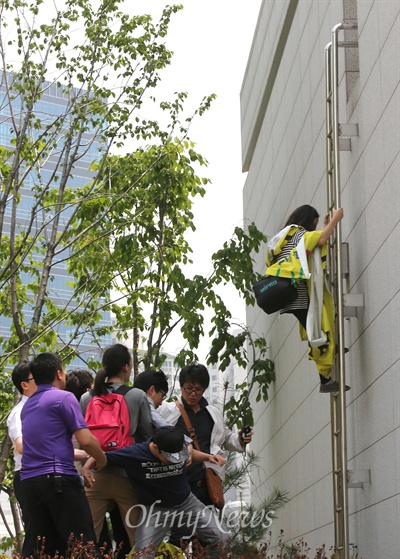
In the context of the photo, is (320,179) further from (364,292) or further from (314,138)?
(364,292)

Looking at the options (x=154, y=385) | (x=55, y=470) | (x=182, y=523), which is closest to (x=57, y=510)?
(x=55, y=470)

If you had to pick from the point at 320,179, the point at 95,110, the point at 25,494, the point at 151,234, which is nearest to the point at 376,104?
the point at 320,179

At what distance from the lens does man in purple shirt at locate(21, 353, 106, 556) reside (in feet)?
20.0

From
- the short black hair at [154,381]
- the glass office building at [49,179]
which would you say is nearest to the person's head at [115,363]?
the short black hair at [154,381]

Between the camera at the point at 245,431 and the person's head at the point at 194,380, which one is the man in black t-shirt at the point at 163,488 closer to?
the person's head at the point at 194,380

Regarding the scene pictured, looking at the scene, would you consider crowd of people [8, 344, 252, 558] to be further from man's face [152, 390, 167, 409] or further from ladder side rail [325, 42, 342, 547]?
ladder side rail [325, 42, 342, 547]

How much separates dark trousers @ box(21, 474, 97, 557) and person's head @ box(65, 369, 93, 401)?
4.38ft

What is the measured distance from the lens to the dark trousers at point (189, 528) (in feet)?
22.6

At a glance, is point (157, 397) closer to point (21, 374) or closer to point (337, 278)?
point (21, 374)

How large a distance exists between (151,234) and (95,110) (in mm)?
1824

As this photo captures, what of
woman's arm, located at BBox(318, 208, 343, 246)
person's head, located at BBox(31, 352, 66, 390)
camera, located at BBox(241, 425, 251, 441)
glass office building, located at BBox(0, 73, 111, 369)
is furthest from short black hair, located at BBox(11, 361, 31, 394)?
glass office building, located at BBox(0, 73, 111, 369)

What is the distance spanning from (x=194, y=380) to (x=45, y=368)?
4.93 ft

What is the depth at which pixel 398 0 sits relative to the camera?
604cm

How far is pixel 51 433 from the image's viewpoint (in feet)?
20.2
